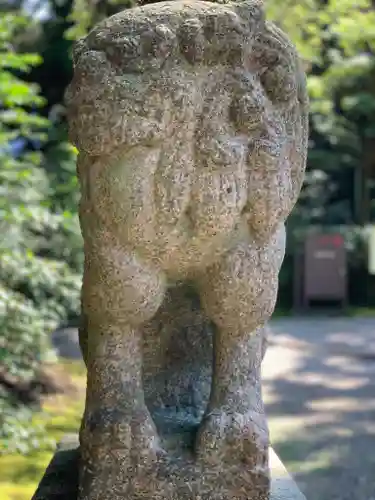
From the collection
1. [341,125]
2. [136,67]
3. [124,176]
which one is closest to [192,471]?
[124,176]

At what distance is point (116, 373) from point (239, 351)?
0.87ft

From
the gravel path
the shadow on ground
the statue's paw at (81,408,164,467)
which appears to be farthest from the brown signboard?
the statue's paw at (81,408,164,467)

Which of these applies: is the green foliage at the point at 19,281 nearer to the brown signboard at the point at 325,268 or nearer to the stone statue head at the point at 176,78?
the stone statue head at the point at 176,78

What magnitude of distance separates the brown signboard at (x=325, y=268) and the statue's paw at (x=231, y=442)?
23.6 ft

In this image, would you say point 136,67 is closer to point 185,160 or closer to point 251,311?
point 185,160

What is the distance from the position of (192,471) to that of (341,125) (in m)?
9.31

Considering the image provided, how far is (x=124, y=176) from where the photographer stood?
53.8 inches

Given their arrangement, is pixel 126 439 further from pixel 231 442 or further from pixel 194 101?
pixel 194 101

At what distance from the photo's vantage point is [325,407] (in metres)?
4.44

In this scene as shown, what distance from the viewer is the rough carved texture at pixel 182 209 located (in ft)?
4.49

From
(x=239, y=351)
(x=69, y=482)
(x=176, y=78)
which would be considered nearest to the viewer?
(x=176, y=78)

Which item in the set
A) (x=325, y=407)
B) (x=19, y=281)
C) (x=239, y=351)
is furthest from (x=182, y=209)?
(x=325, y=407)

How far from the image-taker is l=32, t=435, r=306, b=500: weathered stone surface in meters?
1.58

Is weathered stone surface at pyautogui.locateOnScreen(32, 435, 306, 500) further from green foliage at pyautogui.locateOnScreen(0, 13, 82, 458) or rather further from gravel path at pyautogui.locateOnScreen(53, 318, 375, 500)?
green foliage at pyautogui.locateOnScreen(0, 13, 82, 458)
